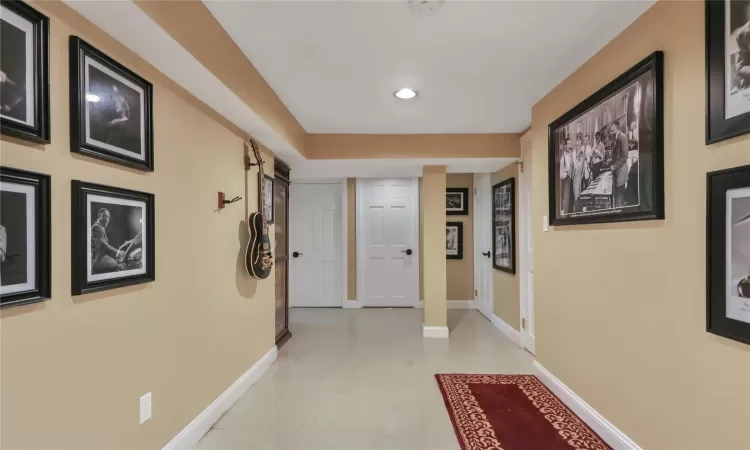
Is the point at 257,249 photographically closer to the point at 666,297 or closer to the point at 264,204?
the point at 264,204

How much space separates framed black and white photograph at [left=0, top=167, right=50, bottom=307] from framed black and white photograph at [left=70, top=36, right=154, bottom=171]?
0.72ft

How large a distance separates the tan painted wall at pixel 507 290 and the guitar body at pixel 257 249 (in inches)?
103

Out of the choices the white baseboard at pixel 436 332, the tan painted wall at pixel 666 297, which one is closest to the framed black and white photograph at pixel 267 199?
the white baseboard at pixel 436 332

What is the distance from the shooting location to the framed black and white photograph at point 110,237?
1.36 m

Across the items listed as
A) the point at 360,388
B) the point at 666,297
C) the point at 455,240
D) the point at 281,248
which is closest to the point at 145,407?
the point at 360,388

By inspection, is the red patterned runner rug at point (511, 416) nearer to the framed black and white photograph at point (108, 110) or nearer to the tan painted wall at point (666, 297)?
the tan painted wall at point (666, 297)

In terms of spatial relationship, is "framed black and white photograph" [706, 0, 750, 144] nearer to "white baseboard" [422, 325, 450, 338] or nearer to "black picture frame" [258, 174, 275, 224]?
"black picture frame" [258, 174, 275, 224]

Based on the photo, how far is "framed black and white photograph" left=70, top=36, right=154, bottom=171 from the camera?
4.39ft

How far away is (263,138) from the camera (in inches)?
120

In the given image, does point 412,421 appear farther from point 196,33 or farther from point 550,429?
point 196,33

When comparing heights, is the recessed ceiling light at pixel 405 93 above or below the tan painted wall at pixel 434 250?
above

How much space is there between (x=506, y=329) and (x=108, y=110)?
4.19 m

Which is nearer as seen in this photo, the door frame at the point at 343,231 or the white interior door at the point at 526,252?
the white interior door at the point at 526,252

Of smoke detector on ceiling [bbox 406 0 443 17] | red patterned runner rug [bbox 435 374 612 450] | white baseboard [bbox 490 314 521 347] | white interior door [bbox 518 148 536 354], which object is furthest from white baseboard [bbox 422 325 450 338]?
smoke detector on ceiling [bbox 406 0 443 17]
